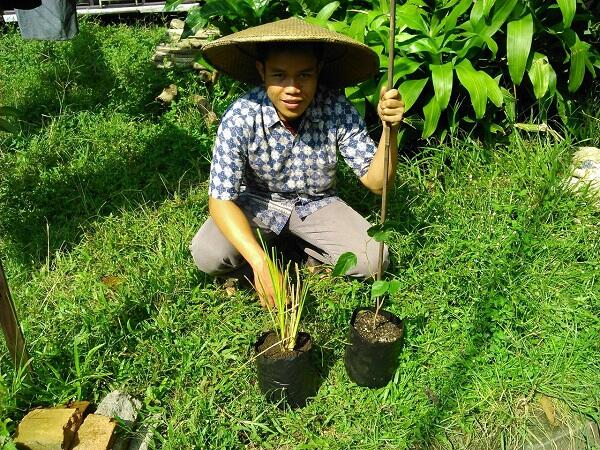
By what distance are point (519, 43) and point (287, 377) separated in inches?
88.4

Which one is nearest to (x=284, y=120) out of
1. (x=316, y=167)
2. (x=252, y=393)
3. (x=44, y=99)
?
(x=316, y=167)

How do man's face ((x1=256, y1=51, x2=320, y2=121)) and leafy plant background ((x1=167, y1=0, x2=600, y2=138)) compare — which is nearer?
man's face ((x1=256, y1=51, x2=320, y2=121))

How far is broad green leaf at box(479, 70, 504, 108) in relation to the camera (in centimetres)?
303

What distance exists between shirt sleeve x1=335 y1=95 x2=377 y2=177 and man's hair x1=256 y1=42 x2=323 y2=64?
1.00 ft

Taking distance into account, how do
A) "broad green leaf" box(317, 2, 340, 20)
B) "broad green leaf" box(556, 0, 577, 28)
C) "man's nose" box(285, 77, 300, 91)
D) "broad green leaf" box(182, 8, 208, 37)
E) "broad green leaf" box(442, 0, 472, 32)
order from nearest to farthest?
"man's nose" box(285, 77, 300, 91), "broad green leaf" box(556, 0, 577, 28), "broad green leaf" box(442, 0, 472, 32), "broad green leaf" box(317, 2, 340, 20), "broad green leaf" box(182, 8, 208, 37)

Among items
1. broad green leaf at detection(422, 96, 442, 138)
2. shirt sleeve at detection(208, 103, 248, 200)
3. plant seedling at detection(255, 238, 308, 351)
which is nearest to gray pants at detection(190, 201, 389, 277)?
shirt sleeve at detection(208, 103, 248, 200)

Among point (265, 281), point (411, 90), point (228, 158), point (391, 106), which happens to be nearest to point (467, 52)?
point (411, 90)

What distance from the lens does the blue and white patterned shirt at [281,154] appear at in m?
2.33

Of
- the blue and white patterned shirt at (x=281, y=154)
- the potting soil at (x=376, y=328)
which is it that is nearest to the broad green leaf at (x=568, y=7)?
the blue and white patterned shirt at (x=281, y=154)

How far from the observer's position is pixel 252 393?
2.20 m

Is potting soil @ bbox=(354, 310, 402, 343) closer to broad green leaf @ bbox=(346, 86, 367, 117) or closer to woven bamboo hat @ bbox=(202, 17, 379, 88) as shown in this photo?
woven bamboo hat @ bbox=(202, 17, 379, 88)

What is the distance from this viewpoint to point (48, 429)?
6.07 ft

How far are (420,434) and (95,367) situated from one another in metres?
1.34

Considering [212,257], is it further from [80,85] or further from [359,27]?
[80,85]
